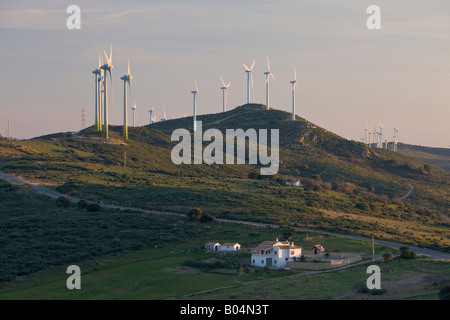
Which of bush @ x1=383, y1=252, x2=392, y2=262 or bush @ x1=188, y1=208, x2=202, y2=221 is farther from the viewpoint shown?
bush @ x1=188, y1=208, x2=202, y2=221

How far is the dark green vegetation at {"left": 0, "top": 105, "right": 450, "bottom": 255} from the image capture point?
96756 millimetres

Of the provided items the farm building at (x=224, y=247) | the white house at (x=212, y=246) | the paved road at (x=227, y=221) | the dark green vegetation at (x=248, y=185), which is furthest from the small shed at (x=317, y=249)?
the dark green vegetation at (x=248, y=185)

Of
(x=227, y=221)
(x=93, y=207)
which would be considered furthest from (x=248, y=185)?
(x=93, y=207)

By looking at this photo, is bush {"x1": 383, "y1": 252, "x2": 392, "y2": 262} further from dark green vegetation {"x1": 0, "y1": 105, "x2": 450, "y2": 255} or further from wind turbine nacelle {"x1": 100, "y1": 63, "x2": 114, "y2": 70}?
wind turbine nacelle {"x1": 100, "y1": 63, "x2": 114, "y2": 70}

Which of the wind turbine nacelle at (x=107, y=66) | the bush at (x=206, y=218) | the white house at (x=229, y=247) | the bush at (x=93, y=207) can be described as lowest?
the white house at (x=229, y=247)

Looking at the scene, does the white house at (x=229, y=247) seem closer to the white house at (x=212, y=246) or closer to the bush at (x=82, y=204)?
the white house at (x=212, y=246)

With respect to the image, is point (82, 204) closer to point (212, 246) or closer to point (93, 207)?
point (93, 207)

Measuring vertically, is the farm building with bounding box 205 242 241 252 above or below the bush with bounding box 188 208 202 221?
below

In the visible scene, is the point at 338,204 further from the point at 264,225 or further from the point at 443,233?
the point at 264,225

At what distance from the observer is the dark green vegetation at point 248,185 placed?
3809 inches

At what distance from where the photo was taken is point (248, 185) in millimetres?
127938

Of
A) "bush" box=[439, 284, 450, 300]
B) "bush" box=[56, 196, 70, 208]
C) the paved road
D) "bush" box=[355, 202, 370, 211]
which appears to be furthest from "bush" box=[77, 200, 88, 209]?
"bush" box=[439, 284, 450, 300]
